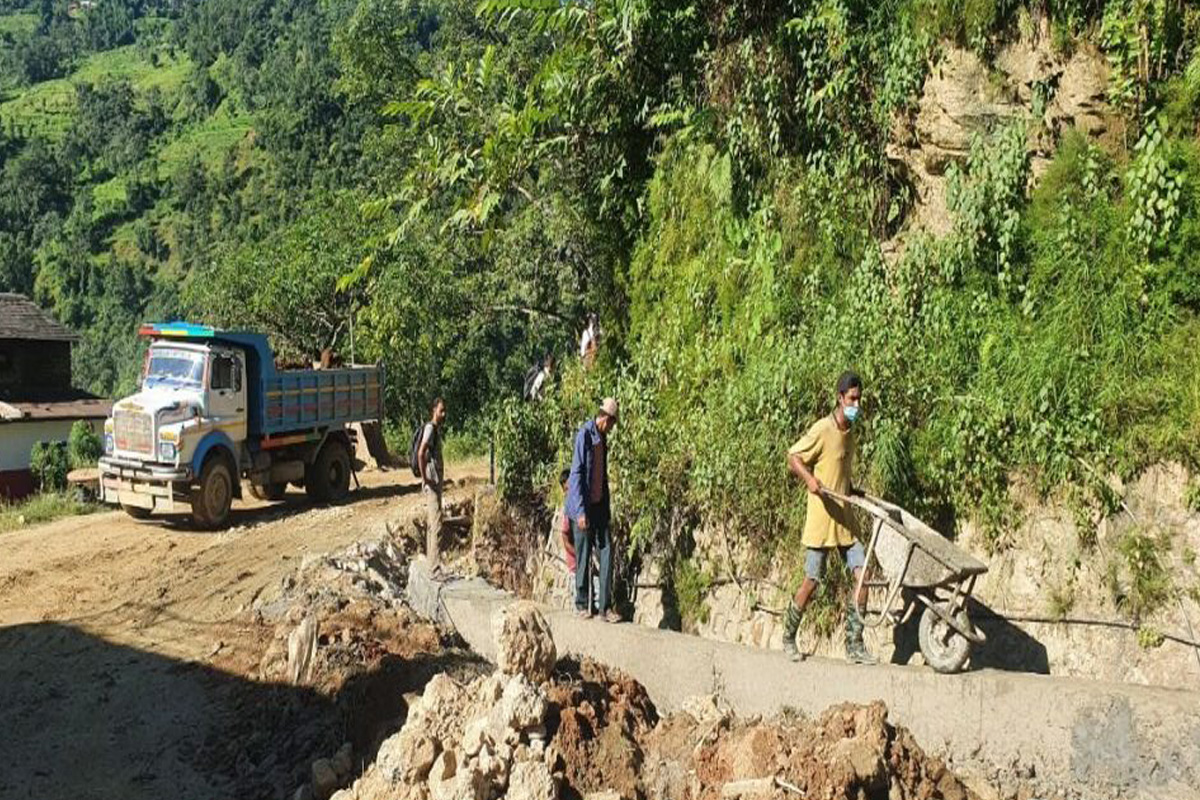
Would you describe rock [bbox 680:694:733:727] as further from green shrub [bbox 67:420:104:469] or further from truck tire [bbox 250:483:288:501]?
green shrub [bbox 67:420:104:469]

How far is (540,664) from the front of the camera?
7035mm

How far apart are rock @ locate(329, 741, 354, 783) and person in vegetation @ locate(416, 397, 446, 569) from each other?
3.10 meters

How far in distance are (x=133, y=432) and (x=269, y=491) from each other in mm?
3163

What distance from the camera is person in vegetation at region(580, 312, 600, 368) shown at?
12.3 m

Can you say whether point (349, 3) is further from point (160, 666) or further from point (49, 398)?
point (160, 666)

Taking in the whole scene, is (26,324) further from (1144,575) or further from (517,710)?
(1144,575)

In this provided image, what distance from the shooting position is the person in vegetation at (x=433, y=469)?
10.6m

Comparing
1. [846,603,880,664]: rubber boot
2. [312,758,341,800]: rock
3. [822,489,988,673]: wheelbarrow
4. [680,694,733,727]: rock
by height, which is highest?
[822,489,988,673]: wheelbarrow

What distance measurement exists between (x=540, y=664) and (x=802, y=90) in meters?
5.31

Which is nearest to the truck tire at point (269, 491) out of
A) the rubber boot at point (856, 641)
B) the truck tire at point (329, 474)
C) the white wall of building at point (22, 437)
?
the truck tire at point (329, 474)

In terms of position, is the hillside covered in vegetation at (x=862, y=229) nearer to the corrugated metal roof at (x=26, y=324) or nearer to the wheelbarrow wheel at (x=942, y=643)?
the wheelbarrow wheel at (x=942, y=643)

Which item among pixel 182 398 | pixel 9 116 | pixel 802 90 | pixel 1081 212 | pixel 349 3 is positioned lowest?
pixel 182 398

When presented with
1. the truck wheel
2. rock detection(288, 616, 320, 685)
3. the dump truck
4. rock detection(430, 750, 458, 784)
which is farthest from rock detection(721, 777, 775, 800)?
the truck wheel

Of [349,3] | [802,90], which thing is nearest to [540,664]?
[802,90]
